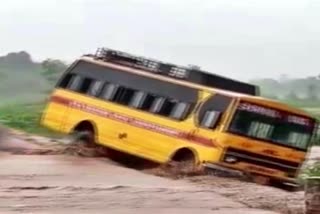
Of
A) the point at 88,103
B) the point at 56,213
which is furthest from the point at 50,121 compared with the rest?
the point at 56,213

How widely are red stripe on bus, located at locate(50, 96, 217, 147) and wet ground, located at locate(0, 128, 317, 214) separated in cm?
80

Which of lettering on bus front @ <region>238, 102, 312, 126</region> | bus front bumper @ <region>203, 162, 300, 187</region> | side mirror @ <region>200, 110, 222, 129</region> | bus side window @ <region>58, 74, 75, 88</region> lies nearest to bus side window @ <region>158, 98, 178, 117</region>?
side mirror @ <region>200, 110, 222, 129</region>

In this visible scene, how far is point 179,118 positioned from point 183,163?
89cm

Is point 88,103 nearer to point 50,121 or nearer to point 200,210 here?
point 50,121

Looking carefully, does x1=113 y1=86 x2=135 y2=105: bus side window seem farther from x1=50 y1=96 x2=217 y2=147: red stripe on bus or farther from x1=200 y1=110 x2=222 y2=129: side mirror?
x1=200 y1=110 x2=222 y2=129: side mirror

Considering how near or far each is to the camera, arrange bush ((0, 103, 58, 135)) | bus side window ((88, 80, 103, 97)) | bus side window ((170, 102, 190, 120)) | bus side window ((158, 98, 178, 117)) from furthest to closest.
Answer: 1. bush ((0, 103, 58, 135))
2. bus side window ((88, 80, 103, 97))
3. bus side window ((158, 98, 178, 117))
4. bus side window ((170, 102, 190, 120))

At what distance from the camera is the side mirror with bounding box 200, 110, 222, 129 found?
21.6 metres

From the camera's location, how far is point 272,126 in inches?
867

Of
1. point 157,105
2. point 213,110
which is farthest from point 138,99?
point 213,110

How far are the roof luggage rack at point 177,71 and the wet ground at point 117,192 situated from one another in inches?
82.1

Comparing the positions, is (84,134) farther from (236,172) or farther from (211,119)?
(236,172)

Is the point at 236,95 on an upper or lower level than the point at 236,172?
upper

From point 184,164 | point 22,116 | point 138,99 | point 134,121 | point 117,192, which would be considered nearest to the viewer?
point 117,192

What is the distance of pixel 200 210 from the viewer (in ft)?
55.9
